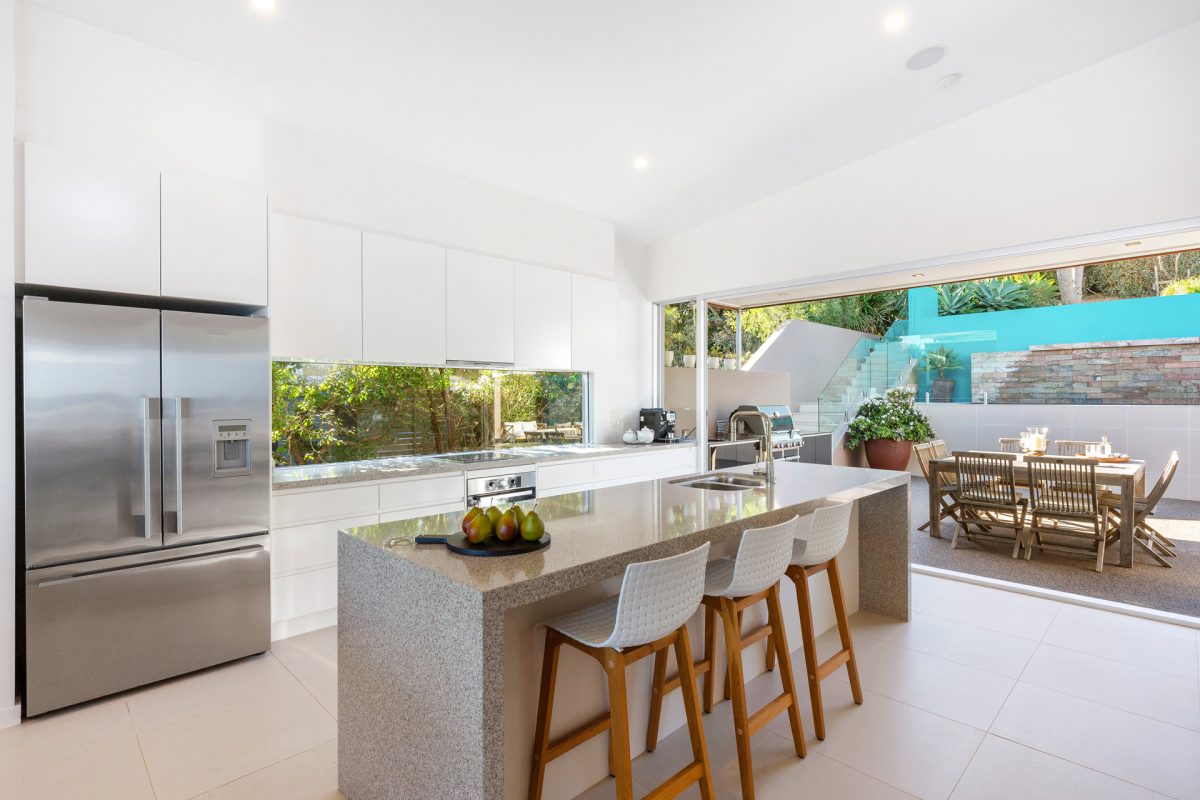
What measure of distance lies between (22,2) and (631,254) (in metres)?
4.22

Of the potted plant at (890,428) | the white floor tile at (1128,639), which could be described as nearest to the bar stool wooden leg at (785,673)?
the white floor tile at (1128,639)

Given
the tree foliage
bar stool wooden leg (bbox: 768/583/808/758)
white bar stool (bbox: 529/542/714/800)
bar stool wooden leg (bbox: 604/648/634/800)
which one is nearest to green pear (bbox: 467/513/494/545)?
white bar stool (bbox: 529/542/714/800)

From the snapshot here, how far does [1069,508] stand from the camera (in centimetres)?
422

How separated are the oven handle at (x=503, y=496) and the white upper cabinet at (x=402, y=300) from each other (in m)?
0.95

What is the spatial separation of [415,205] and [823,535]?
3.15 m

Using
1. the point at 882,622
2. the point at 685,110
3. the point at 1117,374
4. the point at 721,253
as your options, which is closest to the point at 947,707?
the point at 882,622

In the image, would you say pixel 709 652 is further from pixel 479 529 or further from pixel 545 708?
pixel 479 529

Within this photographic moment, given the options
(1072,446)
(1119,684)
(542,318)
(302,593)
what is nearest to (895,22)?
(542,318)

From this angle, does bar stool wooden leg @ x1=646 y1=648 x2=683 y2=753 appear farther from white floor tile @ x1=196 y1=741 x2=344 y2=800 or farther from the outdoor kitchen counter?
white floor tile @ x1=196 y1=741 x2=344 y2=800

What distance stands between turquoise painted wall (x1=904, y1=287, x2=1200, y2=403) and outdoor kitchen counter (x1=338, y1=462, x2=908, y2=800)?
113 inches

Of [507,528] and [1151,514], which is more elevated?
[507,528]

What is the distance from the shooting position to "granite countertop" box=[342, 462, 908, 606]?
148 cm

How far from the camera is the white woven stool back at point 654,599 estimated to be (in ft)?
4.99

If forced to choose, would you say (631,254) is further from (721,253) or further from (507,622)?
(507,622)
